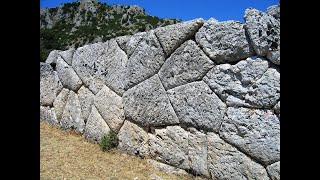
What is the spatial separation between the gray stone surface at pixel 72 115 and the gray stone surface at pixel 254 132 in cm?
324

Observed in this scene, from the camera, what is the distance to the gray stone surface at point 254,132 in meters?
3.04

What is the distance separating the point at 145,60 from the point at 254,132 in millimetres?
1951

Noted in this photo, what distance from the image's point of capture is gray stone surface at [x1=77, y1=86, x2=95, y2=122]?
5.75 m

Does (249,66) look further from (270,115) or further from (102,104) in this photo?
(102,104)

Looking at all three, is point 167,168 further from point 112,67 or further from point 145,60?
point 112,67

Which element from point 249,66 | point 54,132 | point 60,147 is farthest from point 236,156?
point 54,132

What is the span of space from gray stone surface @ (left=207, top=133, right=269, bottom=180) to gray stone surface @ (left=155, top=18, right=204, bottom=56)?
1177mm

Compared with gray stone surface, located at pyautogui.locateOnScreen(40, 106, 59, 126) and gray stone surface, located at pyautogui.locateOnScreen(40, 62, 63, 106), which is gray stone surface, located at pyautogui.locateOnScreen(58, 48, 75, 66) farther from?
gray stone surface, located at pyautogui.locateOnScreen(40, 106, 59, 126)

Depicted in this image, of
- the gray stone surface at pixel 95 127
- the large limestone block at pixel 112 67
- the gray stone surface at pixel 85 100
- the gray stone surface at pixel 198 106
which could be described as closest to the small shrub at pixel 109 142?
the gray stone surface at pixel 95 127

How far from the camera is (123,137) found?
16.0 ft

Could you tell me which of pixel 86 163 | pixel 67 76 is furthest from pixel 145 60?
pixel 67 76

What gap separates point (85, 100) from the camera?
19.3ft
